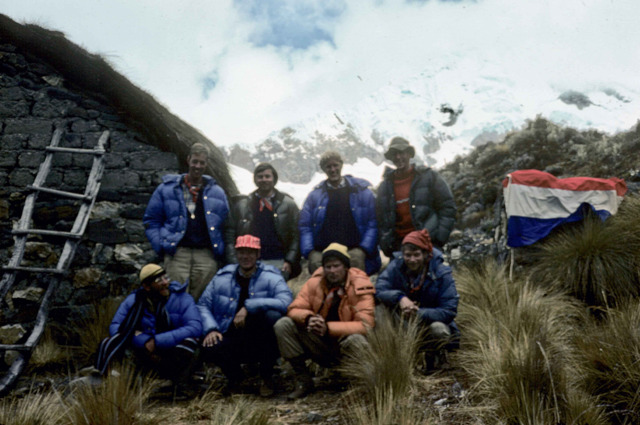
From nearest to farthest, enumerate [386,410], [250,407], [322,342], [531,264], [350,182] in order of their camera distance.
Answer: [386,410]
[250,407]
[322,342]
[350,182]
[531,264]

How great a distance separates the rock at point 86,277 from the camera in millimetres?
5555

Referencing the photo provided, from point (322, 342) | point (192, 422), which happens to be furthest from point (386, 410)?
point (192, 422)

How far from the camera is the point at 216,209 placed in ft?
15.4

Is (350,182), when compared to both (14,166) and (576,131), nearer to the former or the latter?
(14,166)

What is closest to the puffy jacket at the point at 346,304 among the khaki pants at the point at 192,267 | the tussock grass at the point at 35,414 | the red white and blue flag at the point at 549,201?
the khaki pants at the point at 192,267

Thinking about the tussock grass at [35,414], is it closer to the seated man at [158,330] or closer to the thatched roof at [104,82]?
the seated man at [158,330]

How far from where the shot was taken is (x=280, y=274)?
4.19 meters

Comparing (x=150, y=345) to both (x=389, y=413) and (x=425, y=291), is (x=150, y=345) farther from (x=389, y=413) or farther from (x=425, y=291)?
(x=425, y=291)

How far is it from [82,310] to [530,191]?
6.34 m

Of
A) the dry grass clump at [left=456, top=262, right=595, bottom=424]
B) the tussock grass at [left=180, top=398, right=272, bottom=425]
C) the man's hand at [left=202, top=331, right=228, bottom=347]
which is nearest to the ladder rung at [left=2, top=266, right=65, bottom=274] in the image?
the man's hand at [left=202, top=331, right=228, bottom=347]

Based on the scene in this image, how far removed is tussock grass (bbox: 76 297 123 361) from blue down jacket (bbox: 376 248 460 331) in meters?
3.14

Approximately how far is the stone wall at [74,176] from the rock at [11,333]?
34 centimetres

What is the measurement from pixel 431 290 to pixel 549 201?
13.1 feet

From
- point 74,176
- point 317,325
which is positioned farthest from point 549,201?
point 74,176
